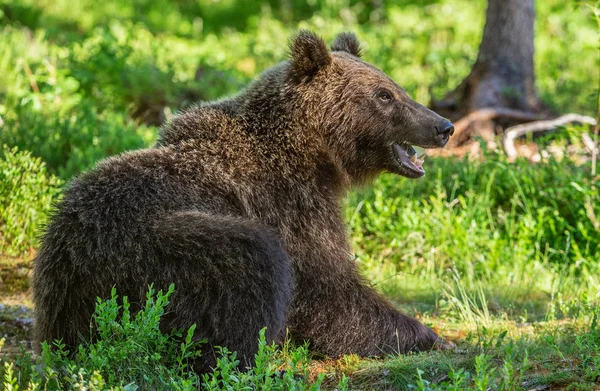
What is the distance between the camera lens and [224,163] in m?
4.99

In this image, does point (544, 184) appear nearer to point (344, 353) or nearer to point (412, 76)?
point (344, 353)

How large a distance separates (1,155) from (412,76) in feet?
24.3

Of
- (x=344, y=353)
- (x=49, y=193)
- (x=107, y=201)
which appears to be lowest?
(x=344, y=353)

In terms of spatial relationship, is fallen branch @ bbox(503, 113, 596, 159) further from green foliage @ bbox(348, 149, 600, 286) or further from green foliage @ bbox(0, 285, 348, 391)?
green foliage @ bbox(0, 285, 348, 391)

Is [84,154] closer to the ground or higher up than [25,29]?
closer to the ground

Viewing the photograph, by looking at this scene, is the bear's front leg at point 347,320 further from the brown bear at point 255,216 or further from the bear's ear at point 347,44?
the bear's ear at point 347,44

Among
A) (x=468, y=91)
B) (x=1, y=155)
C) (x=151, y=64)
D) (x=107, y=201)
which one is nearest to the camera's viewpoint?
(x=107, y=201)

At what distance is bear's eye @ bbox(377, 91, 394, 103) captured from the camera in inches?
219

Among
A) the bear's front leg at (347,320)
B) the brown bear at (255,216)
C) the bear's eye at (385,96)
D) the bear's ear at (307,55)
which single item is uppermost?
the bear's ear at (307,55)

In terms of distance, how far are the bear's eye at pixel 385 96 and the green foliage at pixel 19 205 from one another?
2.90m

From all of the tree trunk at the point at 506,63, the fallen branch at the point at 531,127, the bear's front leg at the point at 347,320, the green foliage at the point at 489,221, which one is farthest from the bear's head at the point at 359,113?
the tree trunk at the point at 506,63

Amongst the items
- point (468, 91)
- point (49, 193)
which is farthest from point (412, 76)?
point (49, 193)

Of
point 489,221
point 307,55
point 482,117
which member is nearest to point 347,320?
point 307,55

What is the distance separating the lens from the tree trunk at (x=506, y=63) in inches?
416
